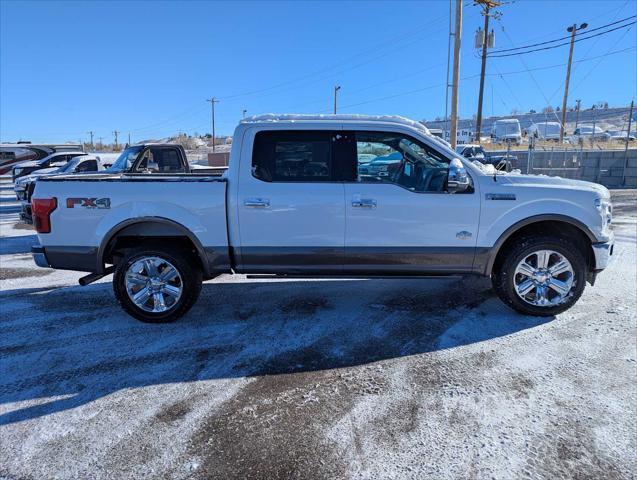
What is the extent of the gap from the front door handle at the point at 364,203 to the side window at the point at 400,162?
0.68 ft

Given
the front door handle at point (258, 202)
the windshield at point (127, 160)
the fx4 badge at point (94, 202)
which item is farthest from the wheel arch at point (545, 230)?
the windshield at point (127, 160)

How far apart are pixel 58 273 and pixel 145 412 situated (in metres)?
4.54

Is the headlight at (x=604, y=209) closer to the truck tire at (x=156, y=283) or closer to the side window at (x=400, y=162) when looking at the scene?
the side window at (x=400, y=162)

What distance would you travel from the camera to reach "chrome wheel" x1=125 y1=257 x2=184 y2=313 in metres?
4.47

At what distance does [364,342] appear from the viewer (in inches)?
162

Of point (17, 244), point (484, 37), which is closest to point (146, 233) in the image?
point (17, 244)

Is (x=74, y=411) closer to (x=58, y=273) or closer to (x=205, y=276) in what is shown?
(x=205, y=276)

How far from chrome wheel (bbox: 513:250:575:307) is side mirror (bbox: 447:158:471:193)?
100 centimetres

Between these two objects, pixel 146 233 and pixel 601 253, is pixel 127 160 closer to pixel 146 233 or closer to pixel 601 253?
pixel 146 233

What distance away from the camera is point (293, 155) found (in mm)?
4469

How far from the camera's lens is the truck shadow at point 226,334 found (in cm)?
353

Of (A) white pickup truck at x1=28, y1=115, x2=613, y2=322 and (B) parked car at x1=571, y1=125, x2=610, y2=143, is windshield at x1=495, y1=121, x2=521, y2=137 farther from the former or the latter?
(A) white pickup truck at x1=28, y1=115, x2=613, y2=322

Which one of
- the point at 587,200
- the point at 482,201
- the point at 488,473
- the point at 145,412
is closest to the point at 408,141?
the point at 482,201

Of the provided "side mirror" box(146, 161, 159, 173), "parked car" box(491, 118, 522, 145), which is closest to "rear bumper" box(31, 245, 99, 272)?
"side mirror" box(146, 161, 159, 173)
